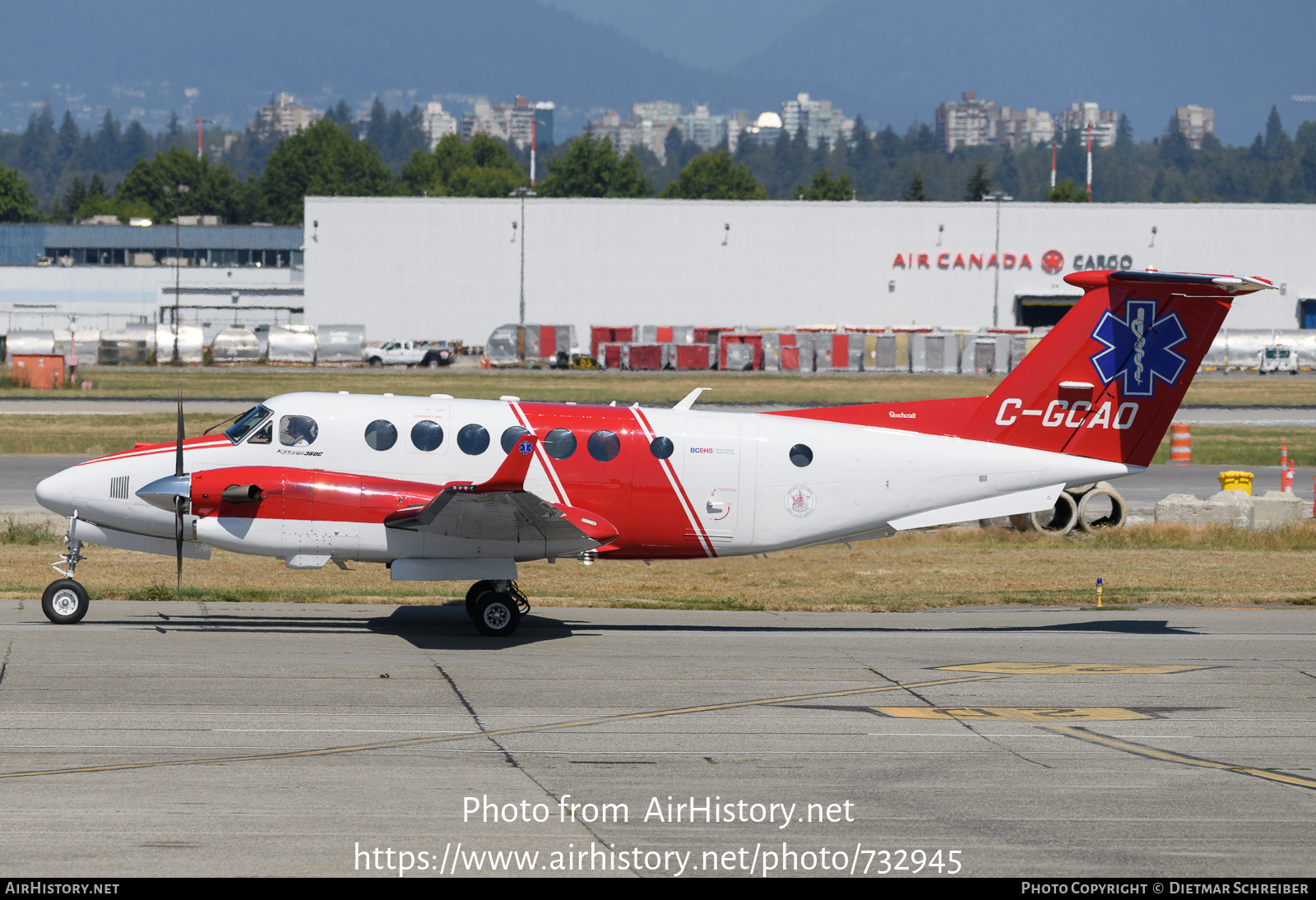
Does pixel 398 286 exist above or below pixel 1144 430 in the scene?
above

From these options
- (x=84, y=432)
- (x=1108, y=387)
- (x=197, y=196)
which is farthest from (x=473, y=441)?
(x=197, y=196)

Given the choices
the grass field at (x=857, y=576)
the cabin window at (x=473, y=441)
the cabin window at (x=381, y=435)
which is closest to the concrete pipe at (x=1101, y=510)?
the grass field at (x=857, y=576)

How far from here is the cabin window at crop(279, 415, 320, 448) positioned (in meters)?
17.1

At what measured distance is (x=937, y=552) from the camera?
2586 centimetres

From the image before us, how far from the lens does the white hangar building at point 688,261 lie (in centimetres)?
9619

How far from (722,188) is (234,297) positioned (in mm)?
96810

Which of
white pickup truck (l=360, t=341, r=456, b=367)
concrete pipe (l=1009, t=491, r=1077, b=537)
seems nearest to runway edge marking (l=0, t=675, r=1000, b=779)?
concrete pipe (l=1009, t=491, r=1077, b=537)

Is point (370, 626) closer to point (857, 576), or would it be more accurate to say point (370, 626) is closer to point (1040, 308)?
point (857, 576)

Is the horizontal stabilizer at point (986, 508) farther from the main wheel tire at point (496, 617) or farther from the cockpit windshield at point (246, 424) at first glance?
the cockpit windshield at point (246, 424)

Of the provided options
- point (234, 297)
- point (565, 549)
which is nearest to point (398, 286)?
point (234, 297)

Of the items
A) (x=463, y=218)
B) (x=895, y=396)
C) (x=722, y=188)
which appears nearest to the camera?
(x=895, y=396)

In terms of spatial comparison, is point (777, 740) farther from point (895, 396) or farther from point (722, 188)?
point (722, 188)

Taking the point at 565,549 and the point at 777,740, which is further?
the point at 565,549

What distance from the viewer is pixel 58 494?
16.6 m
